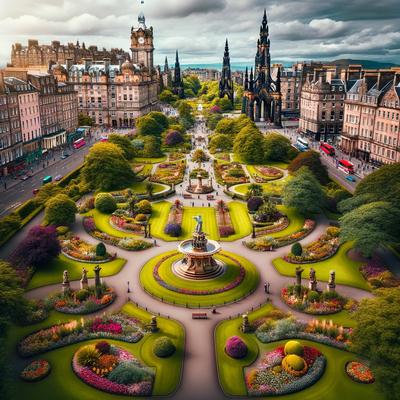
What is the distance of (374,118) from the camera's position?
9219 centimetres

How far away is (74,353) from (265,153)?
234 ft

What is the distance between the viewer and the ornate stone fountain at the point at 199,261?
45281mm

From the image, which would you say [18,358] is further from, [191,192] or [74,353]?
[191,192]

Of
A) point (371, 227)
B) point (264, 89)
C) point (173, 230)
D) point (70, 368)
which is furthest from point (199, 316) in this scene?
point (264, 89)

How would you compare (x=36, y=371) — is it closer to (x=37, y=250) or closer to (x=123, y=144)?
(x=37, y=250)

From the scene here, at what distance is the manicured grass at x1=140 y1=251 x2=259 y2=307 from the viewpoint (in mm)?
40938

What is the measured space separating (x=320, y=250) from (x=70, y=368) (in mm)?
30717

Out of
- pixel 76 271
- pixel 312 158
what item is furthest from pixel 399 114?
pixel 76 271

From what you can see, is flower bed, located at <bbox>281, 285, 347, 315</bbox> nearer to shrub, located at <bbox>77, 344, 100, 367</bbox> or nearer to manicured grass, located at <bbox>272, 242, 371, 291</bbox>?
manicured grass, located at <bbox>272, 242, 371, 291</bbox>

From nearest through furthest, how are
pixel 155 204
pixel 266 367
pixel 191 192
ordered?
1. pixel 266 367
2. pixel 155 204
3. pixel 191 192

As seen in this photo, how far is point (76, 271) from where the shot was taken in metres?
46.4

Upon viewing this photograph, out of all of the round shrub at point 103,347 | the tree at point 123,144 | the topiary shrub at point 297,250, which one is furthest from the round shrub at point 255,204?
the round shrub at point 103,347

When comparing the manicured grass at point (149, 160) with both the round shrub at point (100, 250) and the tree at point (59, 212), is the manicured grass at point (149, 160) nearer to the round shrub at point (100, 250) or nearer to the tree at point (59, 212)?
the tree at point (59, 212)

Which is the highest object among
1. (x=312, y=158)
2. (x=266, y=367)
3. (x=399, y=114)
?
(x=399, y=114)
